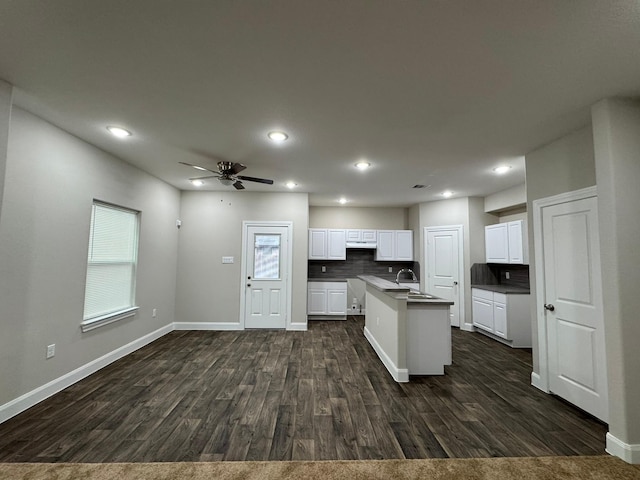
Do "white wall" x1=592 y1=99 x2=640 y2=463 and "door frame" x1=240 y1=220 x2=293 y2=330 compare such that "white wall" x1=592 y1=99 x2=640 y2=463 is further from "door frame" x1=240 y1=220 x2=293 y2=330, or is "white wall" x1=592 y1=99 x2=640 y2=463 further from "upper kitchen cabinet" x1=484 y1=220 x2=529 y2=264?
"door frame" x1=240 y1=220 x2=293 y2=330

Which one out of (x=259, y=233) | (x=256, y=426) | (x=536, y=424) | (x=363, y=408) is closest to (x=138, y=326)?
(x=259, y=233)

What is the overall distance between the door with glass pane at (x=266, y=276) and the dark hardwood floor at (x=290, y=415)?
1.52 metres

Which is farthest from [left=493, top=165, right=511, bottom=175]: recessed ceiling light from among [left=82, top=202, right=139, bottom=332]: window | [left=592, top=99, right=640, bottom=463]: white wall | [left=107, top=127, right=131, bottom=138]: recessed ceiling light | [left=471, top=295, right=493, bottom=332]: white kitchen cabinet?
[left=82, top=202, right=139, bottom=332]: window

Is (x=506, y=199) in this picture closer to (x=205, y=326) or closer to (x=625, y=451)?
(x=625, y=451)

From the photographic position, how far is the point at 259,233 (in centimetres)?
569

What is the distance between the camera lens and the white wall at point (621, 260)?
210 centimetres

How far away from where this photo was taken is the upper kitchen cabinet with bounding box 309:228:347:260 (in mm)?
6934

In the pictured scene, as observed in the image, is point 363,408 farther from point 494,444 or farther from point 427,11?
point 427,11

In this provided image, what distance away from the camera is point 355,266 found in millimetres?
7406

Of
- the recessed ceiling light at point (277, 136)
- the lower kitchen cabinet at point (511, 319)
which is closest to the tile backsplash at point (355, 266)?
the lower kitchen cabinet at point (511, 319)

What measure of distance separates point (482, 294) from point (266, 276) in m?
4.08

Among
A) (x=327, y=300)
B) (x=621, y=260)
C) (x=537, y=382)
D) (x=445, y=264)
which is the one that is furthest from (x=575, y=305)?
(x=327, y=300)

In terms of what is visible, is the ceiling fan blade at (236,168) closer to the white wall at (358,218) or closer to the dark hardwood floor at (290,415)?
the dark hardwood floor at (290,415)

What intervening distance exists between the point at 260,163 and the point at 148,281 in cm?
268
